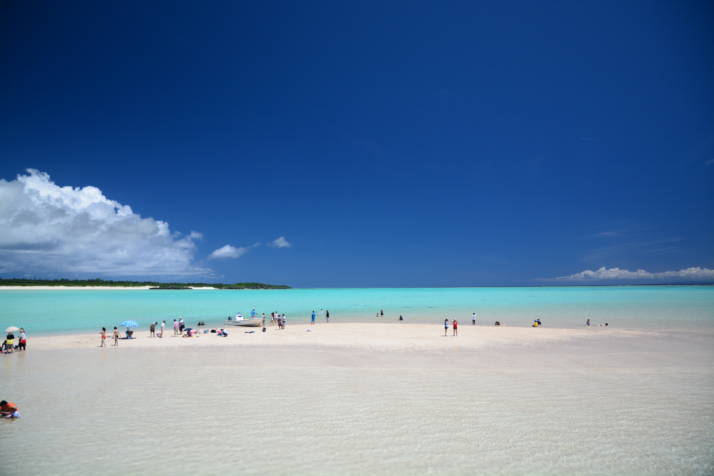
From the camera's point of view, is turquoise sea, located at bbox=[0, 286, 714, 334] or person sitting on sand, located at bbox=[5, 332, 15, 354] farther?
turquoise sea, located at bbox=[0, 286, 714, 334]

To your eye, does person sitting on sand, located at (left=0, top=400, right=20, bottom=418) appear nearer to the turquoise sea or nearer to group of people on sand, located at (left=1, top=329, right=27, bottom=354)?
group of people on sand, located at (left=1, top=329, right=27, bottom=354)

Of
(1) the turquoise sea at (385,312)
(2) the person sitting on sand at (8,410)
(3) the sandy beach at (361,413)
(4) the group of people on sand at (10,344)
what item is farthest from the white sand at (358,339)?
(2) the person sitting on sand at (8,410)

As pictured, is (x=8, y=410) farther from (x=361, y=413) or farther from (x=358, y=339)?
(x=358, y=339)

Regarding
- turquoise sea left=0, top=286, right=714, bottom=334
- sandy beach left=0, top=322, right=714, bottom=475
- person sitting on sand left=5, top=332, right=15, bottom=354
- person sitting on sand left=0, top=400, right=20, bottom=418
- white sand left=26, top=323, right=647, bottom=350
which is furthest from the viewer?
turquoise sea left=0, top=286, right=714, bottom=334

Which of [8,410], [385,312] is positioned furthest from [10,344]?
[385,312]

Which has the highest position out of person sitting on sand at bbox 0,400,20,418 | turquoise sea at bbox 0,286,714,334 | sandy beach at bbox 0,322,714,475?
person sitting on sand at bbox 0,400,20,418

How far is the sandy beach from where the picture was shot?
30.3 ft

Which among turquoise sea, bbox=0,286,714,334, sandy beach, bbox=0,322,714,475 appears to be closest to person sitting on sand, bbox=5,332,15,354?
sandy beach, bbox=0,322,714,475

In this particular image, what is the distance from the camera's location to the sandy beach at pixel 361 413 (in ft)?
30.3

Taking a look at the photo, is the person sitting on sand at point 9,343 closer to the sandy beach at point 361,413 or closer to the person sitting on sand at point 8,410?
the sandy beach at point 361,413

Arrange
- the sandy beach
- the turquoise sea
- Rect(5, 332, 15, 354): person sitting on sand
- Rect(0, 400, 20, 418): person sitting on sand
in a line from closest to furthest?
the sandy beach < Rect(0, 400, 20, 418): person sitting on sand < Rect(5, 332, 15, 354): person sitting on sand < the turquoise sea

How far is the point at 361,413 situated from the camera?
12.3m

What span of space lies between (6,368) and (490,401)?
24.5m

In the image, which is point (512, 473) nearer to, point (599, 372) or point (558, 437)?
point (558, 437)
